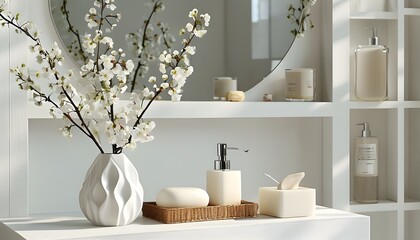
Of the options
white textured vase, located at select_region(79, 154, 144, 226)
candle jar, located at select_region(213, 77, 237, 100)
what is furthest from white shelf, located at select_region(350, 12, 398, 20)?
white textured vase, located at select_region(79, 154, 144, 226)

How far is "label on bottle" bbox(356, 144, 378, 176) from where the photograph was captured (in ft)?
7.34

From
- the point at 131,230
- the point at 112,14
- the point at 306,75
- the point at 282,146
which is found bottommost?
the point at 131,230

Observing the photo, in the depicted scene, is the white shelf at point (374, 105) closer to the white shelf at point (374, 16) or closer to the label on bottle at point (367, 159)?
the label on bottle at point (367, 159)

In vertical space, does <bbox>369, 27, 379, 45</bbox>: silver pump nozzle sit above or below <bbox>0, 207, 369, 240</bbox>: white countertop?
above

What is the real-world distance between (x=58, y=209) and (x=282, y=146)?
2.11 ft

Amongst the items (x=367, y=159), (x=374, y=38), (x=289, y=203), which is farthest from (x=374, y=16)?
(x=289, y=203)

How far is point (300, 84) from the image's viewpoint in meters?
2.14

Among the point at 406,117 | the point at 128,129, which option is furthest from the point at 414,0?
the point at 128,129

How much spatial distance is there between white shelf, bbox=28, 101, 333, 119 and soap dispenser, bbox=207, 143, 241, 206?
21 centimetres

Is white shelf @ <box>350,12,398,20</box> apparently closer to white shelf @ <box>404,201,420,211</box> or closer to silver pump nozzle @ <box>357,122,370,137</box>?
silver pump nozzle @ <box>357,122,370,137</box>

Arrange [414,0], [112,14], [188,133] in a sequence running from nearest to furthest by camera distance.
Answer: [112,14], [188,133], [414,0]

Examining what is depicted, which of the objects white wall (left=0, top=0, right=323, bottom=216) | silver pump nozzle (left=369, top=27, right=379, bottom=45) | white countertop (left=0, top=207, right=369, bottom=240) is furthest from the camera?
silver pump nozzle (left=369, top=27, right=379, bottom=45)

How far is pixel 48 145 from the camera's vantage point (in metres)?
1.98

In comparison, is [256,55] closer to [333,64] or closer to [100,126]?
[333,64]
